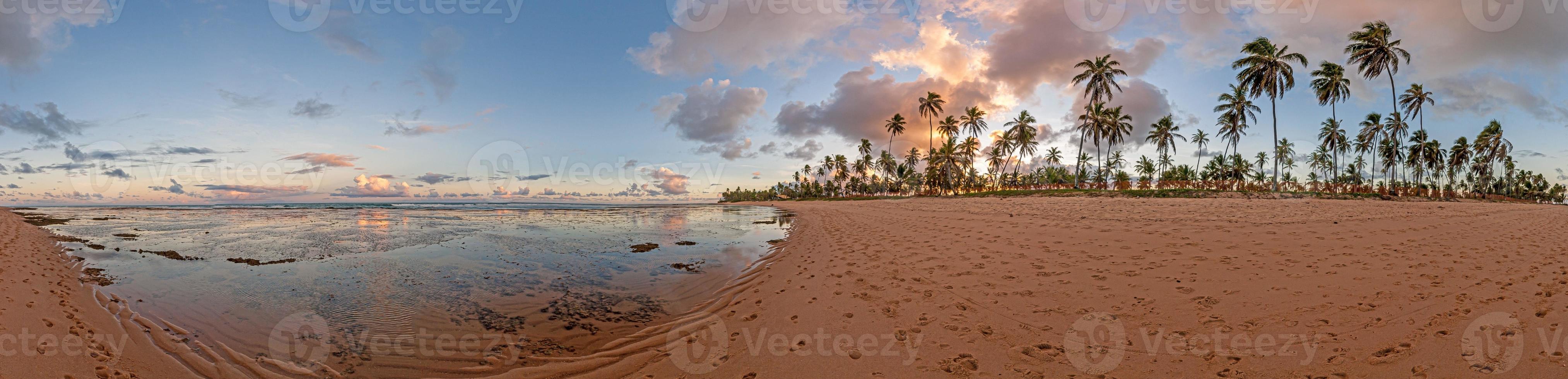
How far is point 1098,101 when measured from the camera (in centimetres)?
5381

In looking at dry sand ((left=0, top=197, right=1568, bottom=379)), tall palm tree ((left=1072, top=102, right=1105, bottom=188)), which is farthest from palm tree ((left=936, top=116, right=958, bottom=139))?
dry sand ((left=0, top=197, right=1568, bottom=379))

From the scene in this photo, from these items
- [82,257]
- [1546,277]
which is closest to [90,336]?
[82,257]

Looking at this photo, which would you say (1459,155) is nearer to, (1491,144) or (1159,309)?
(1491,144)

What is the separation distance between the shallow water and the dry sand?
0.69m

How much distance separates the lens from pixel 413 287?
10.3 metres

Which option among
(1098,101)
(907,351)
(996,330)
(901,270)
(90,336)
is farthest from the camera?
(1098,101)

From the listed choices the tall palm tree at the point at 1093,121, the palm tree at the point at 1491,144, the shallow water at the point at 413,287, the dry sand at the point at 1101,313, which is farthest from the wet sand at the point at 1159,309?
the palm tree at the point at 1491,144

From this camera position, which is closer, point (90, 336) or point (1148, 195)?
point (90, 336)

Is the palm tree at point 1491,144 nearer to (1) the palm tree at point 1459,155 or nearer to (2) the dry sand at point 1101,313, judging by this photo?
(1) the palm tree at point 1459,155

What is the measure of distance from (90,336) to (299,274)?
5504 mm

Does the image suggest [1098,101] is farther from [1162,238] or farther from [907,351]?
[907,351]

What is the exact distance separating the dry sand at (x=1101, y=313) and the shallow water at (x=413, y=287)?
69 cm

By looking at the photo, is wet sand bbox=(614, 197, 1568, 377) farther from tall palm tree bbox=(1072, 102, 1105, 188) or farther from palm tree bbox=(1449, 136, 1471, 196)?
palm tree bbox=(1449, 136, 1471, 196)

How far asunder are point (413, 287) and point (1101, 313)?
13.2 meters
